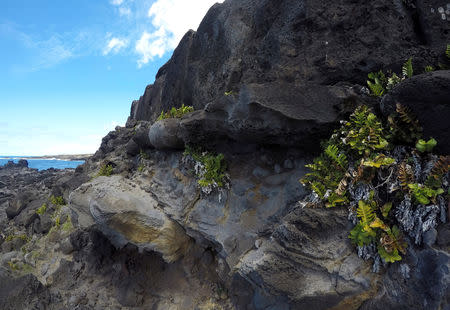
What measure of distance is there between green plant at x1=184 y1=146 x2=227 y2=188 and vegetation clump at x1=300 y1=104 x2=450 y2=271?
269 cm

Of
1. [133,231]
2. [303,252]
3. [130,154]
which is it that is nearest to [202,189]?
[133,231]

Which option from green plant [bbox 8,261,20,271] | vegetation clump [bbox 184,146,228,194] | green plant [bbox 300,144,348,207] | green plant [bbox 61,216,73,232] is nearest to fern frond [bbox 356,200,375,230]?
green plant [bbox 300,144,348,207]

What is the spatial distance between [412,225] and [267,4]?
6.88 m

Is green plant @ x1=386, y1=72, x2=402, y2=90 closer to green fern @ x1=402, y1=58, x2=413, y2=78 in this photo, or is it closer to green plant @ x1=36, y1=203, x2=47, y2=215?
green fern @ x1=402, y1=58, x2=413, y2=78

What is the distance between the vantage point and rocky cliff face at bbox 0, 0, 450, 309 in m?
4.12

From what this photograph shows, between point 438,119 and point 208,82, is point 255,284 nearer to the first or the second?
point 438,119

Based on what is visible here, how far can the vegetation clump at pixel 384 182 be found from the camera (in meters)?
3.58

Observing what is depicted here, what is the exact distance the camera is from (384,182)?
400 cm

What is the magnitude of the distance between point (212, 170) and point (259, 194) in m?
1.53

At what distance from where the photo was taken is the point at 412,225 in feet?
11.9

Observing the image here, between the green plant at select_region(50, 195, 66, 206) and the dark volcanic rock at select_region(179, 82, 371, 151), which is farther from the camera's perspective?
the green plant at select_region(50, 195, 66, 206)

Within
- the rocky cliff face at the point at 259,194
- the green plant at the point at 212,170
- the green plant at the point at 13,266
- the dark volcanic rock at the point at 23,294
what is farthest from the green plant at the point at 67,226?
the green plant at the point at 212,170

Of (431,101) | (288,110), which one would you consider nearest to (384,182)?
(431,101)

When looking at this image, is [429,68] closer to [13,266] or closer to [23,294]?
[23,294]
